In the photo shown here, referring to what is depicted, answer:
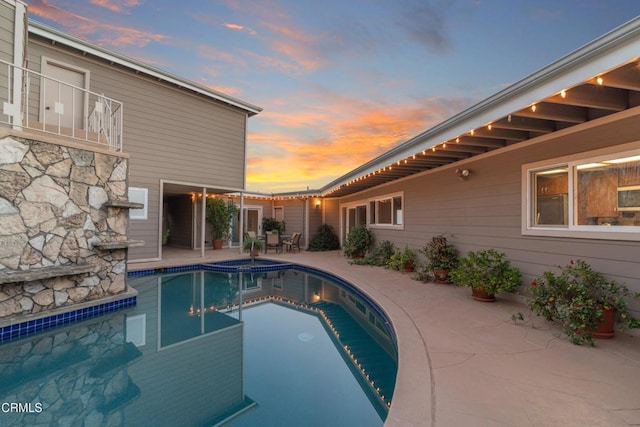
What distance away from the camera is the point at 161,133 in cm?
1016

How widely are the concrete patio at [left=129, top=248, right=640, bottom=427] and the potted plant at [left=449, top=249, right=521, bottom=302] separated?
0.44m

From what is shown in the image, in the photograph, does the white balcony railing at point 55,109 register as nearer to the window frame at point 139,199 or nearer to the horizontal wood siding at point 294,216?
the window frame at point 139,199

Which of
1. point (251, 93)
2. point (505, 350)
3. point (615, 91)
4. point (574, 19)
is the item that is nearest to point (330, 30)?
point (251, 93)

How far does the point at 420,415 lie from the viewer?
2146mm

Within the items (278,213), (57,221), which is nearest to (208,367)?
(57,221)

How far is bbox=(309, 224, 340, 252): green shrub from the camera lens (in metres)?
14.7

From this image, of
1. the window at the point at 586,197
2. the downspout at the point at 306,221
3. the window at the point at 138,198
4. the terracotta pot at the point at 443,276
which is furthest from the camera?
the downspout at the point at 306,221

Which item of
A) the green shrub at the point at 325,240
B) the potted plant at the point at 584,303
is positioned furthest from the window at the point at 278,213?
the potted plant at the point at 584,303

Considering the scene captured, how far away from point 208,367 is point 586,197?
5.27m

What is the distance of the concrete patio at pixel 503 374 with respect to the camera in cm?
217

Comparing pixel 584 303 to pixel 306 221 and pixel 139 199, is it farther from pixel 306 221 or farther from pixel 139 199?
pixel 306 221

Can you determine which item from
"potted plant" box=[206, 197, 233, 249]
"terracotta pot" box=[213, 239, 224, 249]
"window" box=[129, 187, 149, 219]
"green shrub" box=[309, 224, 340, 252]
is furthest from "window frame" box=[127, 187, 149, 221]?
"green shrub" box=[309, 224, 340, 252]

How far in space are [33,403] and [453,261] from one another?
21.9 ft

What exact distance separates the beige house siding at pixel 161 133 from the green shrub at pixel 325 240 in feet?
15.3
